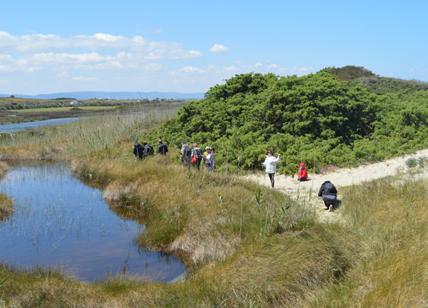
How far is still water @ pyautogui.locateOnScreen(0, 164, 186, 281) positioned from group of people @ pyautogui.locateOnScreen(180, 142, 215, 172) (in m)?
3.71

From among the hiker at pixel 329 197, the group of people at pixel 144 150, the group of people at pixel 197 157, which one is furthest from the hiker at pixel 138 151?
the hiker at pixel 329 197

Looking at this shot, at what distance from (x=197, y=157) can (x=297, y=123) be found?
232 inches

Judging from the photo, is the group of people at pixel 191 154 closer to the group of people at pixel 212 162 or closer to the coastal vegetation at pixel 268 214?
the group of people at pixel 212 162

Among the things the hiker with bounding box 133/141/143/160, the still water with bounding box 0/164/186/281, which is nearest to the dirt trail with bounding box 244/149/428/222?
the hiker with bounding box 133/141/143/160

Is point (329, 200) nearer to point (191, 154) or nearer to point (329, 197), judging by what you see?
point (329, 197)

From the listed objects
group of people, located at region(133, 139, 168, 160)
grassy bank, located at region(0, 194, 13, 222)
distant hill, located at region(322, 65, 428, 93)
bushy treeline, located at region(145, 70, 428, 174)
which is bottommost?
grassy bank, located at region(0, 194, 13, 222)

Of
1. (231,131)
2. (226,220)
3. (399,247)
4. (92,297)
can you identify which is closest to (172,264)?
(226,220)

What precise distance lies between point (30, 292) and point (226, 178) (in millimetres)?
8178

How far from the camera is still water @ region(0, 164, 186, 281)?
10.9m

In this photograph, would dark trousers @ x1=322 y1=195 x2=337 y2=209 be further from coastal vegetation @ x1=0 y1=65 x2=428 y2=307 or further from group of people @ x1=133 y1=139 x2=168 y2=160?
group of people @ x1=133 y1=139 x2=168 y2=160

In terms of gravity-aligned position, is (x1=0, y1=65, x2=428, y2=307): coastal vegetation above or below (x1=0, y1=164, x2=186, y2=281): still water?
above

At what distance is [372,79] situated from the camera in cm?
4438

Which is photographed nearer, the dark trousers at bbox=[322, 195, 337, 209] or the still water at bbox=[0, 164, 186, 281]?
the still water at bbox=[0, 164, 186, 281]

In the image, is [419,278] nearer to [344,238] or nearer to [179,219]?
[344,238]
